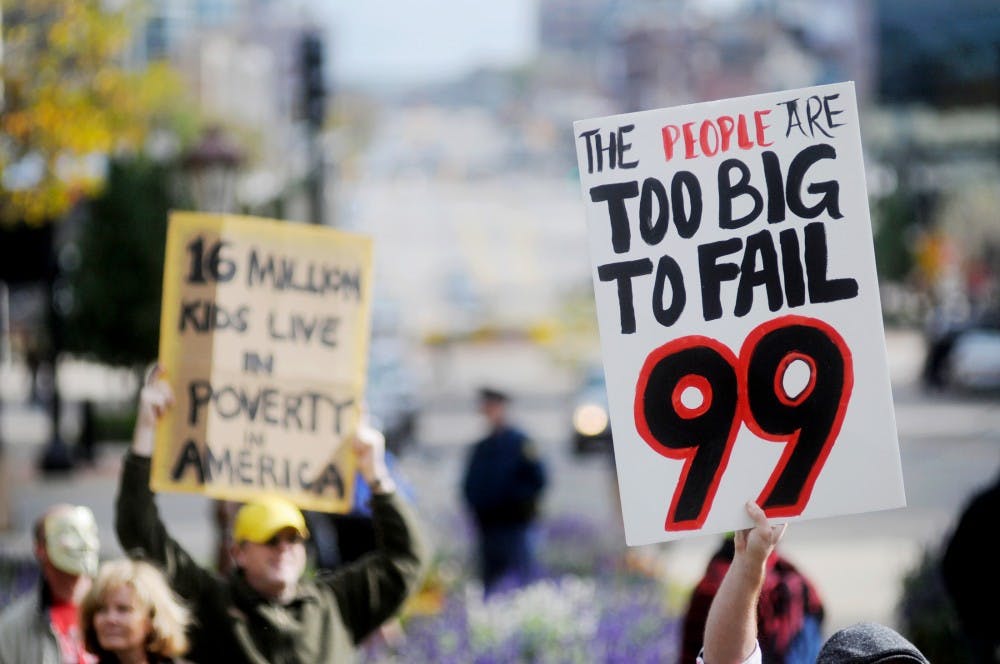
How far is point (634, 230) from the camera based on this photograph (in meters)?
3.78

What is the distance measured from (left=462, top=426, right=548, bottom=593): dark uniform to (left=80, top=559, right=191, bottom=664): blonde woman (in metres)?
5.49

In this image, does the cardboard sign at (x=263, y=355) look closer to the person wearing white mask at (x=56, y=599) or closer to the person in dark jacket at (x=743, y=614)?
the person wearing white mask at (x=56, y=599)

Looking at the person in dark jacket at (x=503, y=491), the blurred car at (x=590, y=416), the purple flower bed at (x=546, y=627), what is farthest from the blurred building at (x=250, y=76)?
the purple flower bed at (x=546, y=627)

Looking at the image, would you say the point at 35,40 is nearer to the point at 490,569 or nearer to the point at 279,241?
the point at 490,569

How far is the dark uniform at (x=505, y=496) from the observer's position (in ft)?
31.6

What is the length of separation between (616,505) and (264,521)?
8.45 meters

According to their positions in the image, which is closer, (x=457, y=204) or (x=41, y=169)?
(x=41, y=169)

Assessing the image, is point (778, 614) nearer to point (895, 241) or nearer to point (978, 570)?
point (978, 570)

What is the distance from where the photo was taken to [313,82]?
549 inches

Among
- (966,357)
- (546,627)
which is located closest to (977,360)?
(966,357)

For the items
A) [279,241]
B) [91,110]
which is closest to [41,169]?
[91,110]

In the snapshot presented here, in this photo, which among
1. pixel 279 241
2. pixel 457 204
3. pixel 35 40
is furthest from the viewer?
pixel 457 204

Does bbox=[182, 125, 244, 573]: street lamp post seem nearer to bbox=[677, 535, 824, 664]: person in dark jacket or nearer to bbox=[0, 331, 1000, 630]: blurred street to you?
bbox=[0, 331, 1000, 630]: blurred street

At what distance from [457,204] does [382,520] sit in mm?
153036
